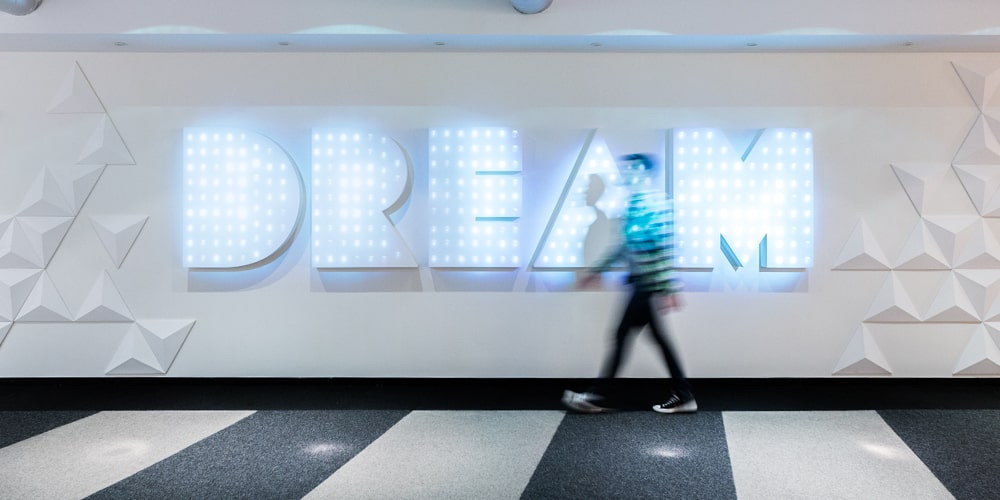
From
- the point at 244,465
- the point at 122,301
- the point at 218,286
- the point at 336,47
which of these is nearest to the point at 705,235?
the point at 336,47

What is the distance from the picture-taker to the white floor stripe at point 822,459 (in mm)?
2490

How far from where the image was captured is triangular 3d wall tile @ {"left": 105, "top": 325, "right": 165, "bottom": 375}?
167 inches

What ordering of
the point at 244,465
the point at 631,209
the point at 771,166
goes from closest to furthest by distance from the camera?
the point at 244,465, the point at 631,209, the point at 771,166

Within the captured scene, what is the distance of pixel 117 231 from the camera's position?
4195 millimetres

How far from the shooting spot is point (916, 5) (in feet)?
12.6

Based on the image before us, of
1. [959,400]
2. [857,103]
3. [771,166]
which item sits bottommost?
[959,400]

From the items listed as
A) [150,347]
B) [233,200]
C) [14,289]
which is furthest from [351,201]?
[14,289]

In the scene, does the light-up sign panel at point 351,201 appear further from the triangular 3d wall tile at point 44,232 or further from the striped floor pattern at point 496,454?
the triangular 3d wall tile at point 44,232

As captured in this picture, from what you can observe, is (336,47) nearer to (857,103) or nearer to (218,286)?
(218,286)

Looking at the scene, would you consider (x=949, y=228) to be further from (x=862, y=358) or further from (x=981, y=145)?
(x=862, y=358)

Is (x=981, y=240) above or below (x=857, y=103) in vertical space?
below

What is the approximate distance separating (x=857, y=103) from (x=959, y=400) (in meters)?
2.02

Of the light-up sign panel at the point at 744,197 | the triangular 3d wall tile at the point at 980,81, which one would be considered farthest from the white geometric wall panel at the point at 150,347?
the triangular 3d wall tile at the point at 980,81

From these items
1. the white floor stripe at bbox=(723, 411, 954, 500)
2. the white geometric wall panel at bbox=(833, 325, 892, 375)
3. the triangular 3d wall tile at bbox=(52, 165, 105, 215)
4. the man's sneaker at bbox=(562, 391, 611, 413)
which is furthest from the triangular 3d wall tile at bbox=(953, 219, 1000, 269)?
the triangular 3d wall tile at bbox=(52, 165, 105, 215)
